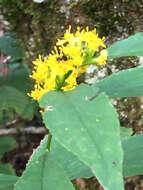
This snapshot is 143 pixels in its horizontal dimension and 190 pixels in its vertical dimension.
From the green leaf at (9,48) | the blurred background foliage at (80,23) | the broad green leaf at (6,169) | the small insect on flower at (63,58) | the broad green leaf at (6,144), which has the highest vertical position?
the small insect on flower at (63,58)

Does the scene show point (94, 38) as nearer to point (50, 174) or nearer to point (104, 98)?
point (104, 98)

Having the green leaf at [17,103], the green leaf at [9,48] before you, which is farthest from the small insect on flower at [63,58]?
the green leaf at [9,48]

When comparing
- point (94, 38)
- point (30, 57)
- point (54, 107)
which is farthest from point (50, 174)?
point (30, 57)

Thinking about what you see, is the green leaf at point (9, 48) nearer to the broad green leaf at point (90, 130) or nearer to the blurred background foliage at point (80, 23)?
the blurred background foliage at point (80, 23)

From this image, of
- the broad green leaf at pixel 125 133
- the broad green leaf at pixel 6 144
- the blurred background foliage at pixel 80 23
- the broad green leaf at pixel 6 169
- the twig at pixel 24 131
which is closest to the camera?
the broad green leaf at pixel 125 133

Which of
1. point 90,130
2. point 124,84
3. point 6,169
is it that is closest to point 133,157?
point 124,84

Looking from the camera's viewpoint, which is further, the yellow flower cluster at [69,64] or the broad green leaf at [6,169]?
the broad green leaf at [6,169]
